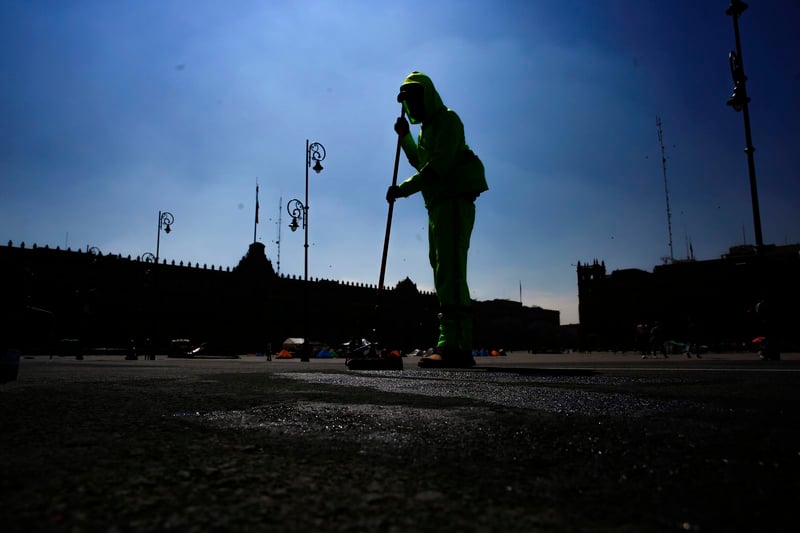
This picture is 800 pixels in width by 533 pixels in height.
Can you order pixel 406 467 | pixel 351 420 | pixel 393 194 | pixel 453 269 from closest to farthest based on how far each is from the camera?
pixel 406 467, pixel 351 420, pixel 453 269, pixel 393 194

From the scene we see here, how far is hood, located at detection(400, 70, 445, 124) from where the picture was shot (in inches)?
259

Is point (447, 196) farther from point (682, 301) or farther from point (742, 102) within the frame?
point (682, 301)

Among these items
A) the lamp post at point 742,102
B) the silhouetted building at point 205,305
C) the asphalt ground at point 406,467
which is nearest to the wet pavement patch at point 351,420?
the asphalt ground at point 406,467

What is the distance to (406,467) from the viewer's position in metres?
1.17

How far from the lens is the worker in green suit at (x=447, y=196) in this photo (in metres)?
6.40

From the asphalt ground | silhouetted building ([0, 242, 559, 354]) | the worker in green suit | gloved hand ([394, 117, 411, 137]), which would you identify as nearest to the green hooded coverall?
the worker in green suit

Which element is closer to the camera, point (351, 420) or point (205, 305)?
point (351, 420)

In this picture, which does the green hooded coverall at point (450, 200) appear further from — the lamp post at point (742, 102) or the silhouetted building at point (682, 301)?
the silhouetted building at point (682, 301)

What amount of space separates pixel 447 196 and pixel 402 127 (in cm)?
139

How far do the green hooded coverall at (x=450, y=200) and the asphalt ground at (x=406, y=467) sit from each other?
424cm

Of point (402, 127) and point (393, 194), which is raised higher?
point (402, 127)

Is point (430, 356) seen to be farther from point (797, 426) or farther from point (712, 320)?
point (712, 320)

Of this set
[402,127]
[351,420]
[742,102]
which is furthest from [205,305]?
[351,420]

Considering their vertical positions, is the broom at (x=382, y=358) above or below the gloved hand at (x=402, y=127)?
below
